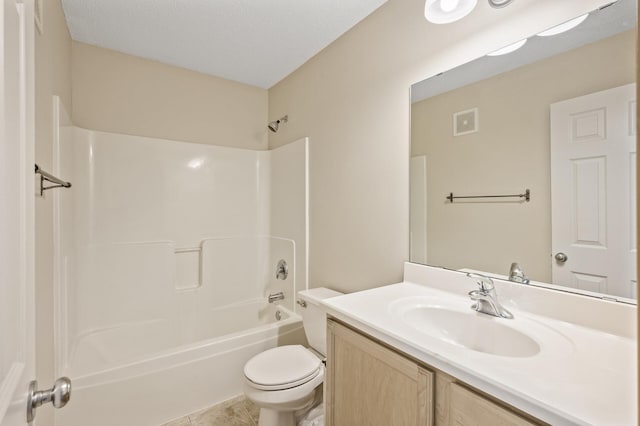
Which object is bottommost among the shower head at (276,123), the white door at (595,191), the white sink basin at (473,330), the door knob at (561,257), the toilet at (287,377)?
the toilet at (287,377)

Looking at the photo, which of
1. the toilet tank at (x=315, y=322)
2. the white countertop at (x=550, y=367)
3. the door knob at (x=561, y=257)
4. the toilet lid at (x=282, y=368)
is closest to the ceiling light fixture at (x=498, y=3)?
the door knob at (x=561, y=257)

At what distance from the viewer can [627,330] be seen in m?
0.85

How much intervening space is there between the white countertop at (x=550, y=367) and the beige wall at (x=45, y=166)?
119 centimetres

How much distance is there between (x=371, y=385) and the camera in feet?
3.18

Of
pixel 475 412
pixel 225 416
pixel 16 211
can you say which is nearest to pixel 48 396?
pixel 16 211

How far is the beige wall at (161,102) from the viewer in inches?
84.0

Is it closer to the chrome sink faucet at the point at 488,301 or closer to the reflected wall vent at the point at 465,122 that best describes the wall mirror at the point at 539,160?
the reflected wall vent at the point at 465,122

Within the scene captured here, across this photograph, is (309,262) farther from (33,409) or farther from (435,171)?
(33,409)

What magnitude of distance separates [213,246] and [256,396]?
4.75 feet

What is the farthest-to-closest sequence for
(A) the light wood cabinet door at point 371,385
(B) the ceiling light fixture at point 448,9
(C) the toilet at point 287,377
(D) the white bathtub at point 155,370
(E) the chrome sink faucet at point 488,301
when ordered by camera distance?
(D) the white bathtub at point 155,370, (C) the toilet at point 287,377, (B) the ceiling light fixture at point 448,9, (E) the chrome sink faucet at point 488,301, (A) the light wood cabinet door at point 371,385

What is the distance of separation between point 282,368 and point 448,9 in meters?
1.86

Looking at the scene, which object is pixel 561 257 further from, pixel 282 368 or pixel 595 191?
pixel 282 368

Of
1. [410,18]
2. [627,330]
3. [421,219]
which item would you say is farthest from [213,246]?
[627,330]

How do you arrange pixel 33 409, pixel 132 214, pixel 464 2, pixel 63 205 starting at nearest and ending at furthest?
pixel 33 409 → pixel 464 2 → pixel 63 205 → pixel 132 214
